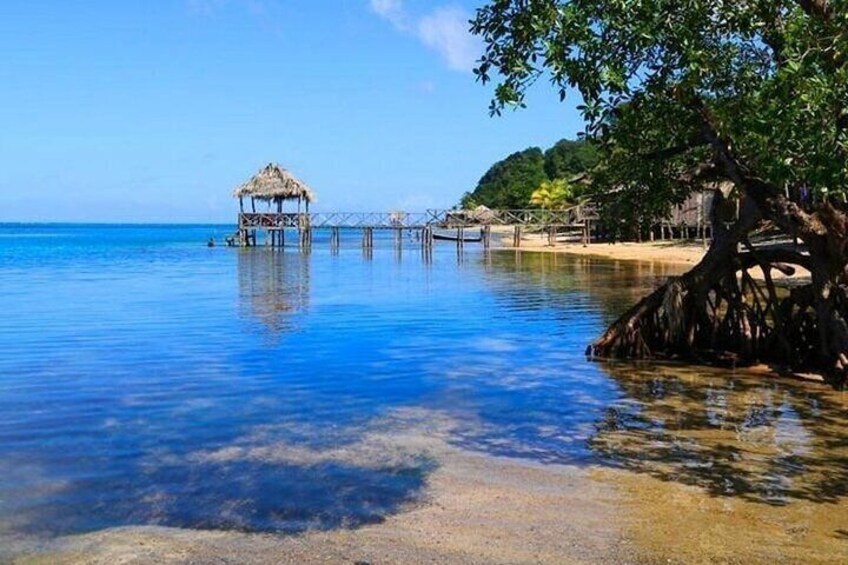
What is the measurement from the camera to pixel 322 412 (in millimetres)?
11836

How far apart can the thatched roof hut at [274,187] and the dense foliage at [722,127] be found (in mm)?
54724

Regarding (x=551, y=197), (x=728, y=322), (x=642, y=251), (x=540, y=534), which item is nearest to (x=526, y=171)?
(x=551, y=197)

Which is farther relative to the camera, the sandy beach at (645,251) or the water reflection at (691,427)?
the sandy beach at (645,251)

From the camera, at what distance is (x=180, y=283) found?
36.3 meters

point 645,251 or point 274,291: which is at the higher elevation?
point 645,251

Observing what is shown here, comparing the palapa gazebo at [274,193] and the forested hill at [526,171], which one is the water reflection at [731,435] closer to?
the palapa gazebo at [274,193]

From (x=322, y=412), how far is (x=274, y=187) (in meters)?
58.6

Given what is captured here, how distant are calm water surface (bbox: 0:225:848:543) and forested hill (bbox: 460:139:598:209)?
8434 cm

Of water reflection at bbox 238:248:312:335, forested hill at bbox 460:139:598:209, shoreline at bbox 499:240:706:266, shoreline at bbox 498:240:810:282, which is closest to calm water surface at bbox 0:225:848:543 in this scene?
water reflection at bbox 238:248:312:335

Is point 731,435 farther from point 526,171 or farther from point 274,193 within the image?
point 526,171

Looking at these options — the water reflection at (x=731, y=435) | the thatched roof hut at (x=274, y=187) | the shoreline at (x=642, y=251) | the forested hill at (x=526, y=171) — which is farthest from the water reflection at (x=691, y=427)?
the forested hill at (x=526, y=171)

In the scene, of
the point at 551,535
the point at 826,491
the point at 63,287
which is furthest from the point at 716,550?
A: the point at 63,287

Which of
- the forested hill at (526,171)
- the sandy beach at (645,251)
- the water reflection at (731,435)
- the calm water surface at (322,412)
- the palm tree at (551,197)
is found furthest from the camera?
the forested hill at (526,171)

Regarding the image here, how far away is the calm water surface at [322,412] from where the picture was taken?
8148mm
